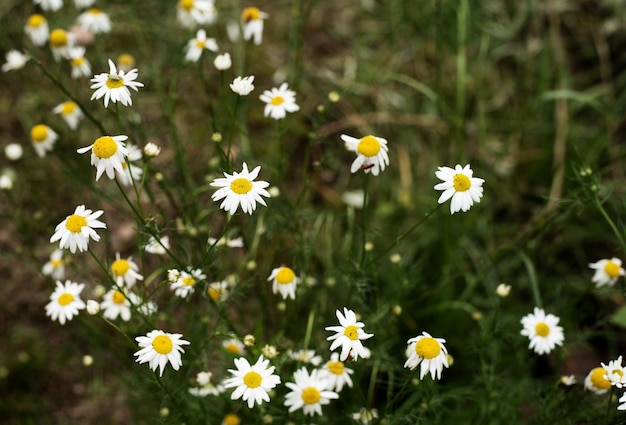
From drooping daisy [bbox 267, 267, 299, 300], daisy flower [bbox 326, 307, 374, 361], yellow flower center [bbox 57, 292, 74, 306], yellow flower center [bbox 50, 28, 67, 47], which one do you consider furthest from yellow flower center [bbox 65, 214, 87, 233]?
yellow flower center [bbox 50, 28, 67, 47]

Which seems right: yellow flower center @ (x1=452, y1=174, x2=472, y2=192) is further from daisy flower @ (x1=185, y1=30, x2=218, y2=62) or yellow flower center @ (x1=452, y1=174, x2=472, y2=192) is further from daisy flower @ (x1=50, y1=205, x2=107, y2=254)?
daisy flower @ (x1=185, y1=30, x2=218, y2=62)

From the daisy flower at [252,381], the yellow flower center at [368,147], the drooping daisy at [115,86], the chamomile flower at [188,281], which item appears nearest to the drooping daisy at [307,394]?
the daisy flower at [252,381]

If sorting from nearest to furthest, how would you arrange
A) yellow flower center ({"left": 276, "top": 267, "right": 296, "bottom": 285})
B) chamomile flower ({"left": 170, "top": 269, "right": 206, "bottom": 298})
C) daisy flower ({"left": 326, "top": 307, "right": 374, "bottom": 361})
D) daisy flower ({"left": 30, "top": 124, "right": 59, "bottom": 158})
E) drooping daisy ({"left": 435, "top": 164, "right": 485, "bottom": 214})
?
daisy flower ({"left": 326, "top": 307, "right": 374, "bottom": 361}) < drooping daisy ({"left": 435, "top": 164, "right": 485, "bottom": 214}) < chamomile flower ({"left": 170, "top": 269, "right": 206, "bottom": 298}) < yellow flower center ({"left": 276, "top": 267, "right": 296, "bottom": 285}) < daisy flower ({"left": 30, "top": 124, "right": 59, "bottom": 158})

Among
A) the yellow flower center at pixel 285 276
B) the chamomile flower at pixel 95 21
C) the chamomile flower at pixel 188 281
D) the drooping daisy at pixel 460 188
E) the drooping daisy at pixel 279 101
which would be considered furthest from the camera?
the chamomile flower at pixel 95 21

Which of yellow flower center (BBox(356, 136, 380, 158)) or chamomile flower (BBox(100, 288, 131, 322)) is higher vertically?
yellow flower center (BBox(356, 136, 380, 158))

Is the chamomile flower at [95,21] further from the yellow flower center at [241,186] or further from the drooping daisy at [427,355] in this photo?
the drooping daisy at [427,355]

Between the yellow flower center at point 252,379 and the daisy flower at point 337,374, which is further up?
the daisy flower at point 337,374
